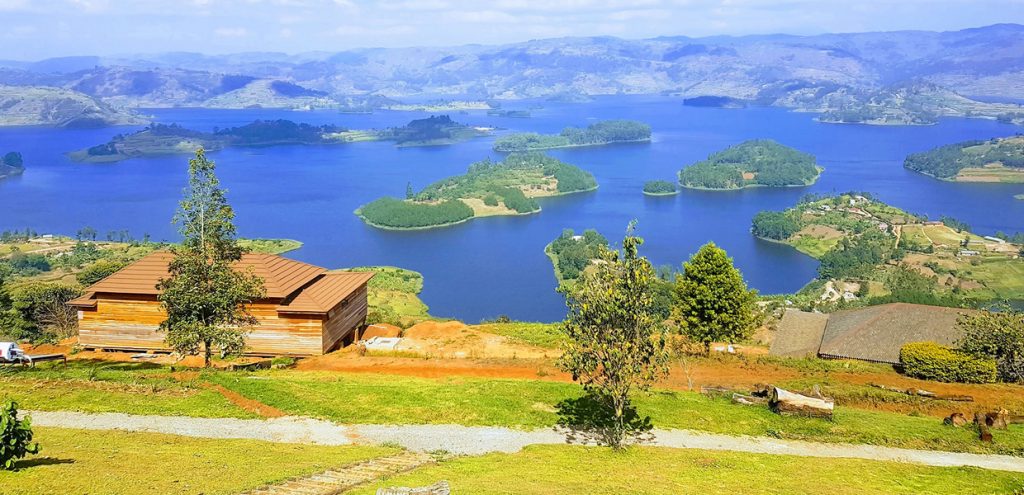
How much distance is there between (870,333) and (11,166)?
19094 centimetres

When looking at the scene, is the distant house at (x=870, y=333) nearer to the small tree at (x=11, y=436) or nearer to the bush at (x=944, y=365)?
the bush at (x=944, y=365)

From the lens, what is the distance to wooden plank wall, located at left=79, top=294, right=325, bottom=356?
82.1ft

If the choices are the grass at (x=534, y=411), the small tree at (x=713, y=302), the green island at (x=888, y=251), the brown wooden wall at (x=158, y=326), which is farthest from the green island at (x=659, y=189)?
the grass at (x=534, y=411)

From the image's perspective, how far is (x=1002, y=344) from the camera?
74.0 feet

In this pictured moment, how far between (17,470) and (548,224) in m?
107

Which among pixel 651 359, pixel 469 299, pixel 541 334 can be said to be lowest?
pixel 469 299

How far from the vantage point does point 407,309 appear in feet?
206

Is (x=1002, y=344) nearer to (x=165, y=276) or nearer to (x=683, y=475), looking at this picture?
(x=683, y=475)

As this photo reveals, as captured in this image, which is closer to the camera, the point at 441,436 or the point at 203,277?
the point at 441,436

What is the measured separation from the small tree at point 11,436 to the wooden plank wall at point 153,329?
13.7 metres

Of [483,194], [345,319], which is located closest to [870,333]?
[345,319]

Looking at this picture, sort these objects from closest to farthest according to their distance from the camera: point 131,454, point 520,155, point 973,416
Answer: point 131,454, point 973,416, point 520,155

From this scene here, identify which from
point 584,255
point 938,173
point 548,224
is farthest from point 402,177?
point 938,173

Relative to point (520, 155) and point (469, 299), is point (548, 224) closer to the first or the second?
point (469, 299)
